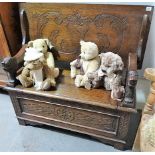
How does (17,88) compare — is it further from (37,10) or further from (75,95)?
(37,10)

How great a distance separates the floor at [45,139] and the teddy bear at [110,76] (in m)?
0.43

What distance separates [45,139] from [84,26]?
877 mm

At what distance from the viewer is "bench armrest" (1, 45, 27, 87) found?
4.09 ft

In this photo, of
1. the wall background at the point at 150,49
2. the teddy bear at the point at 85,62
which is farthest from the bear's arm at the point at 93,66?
the wall background at the point at 150,49

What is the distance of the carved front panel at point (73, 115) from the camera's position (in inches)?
50.6

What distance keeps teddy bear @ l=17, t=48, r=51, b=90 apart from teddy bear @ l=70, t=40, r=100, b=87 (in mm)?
214

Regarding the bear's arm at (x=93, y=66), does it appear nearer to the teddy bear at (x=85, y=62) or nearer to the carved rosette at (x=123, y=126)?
the teddy bear at (x=85, y=62)

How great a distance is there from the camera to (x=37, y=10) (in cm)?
143

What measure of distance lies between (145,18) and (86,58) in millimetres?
430

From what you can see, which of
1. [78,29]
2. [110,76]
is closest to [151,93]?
[110,76]

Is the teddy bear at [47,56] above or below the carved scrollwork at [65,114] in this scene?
above

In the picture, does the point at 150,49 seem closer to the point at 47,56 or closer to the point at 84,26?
the point at 84,26

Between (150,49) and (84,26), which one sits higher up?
(84,26)

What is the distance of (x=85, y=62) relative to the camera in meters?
1.35
